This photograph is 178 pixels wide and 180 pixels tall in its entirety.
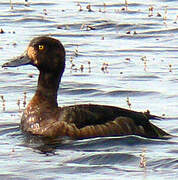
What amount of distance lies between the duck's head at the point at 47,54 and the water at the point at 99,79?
0.98 m

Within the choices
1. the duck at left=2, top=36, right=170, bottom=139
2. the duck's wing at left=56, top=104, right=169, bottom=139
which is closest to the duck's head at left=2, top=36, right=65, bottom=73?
the duck at left=2, top=36, right=170, bottom=139

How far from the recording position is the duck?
44.0 feet

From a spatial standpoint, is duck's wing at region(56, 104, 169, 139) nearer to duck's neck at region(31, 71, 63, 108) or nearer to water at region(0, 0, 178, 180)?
water at region(0, 0, 178, 180)

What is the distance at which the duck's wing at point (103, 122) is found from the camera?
13391 millimetres

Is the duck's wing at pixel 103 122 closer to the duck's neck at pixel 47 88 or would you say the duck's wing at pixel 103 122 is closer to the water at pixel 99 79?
the water at pixel 99 79

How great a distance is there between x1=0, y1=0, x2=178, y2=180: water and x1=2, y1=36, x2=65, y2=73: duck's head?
98 cm

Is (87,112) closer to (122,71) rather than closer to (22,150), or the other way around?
(22,150)

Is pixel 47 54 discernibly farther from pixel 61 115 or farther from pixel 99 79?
pixel 99 79

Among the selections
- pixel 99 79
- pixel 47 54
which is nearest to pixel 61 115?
pixel 47 54

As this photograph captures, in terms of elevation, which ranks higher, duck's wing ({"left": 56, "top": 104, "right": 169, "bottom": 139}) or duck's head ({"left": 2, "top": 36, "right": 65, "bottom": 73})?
duck's head ({"left": 2, "top": 36, "right": 65, "bottom": 73})

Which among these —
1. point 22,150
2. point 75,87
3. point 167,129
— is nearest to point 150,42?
point 75,87

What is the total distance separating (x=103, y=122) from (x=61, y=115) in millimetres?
574

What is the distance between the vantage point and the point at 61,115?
1357cm

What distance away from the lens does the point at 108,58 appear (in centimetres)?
2050
